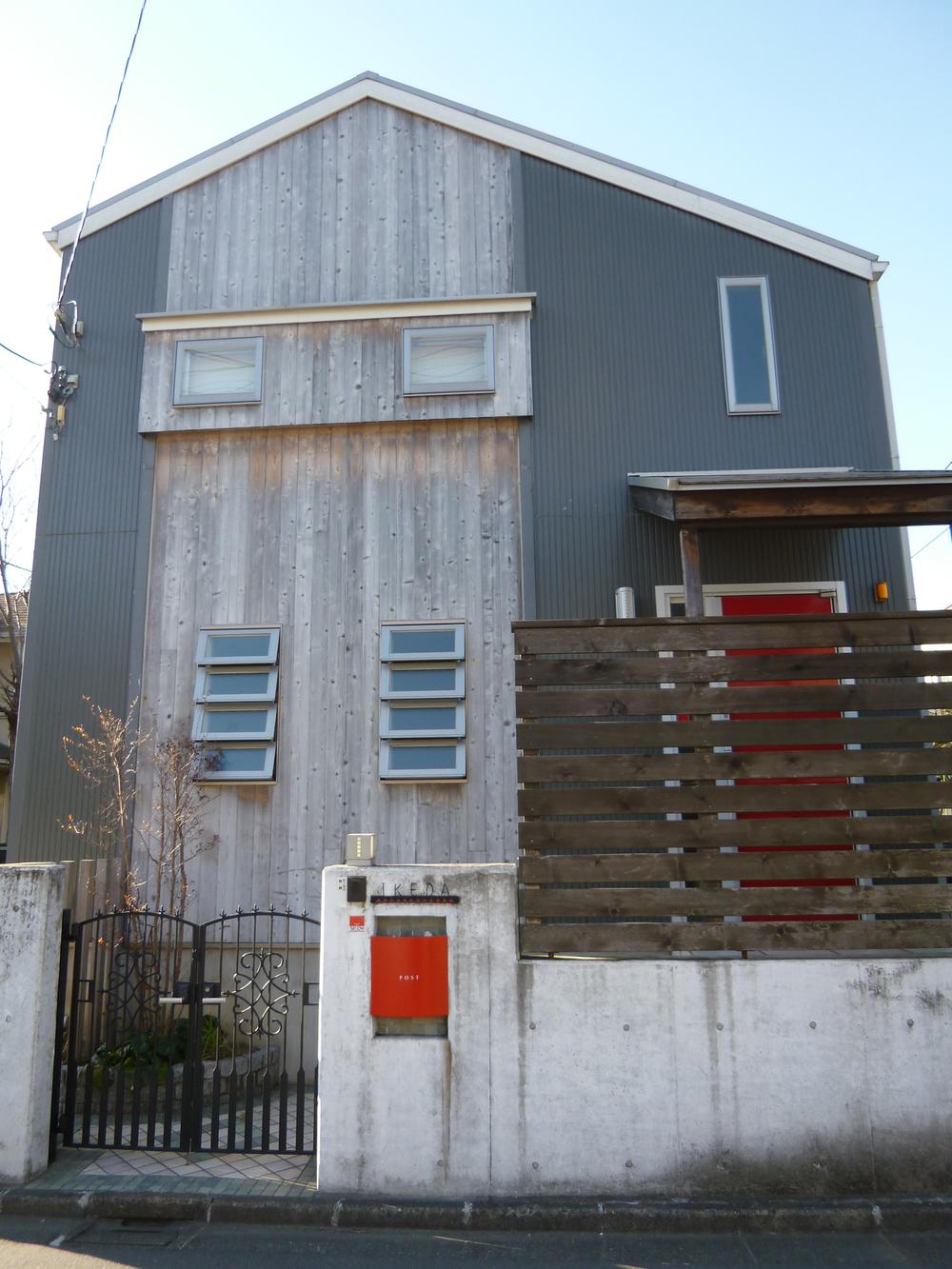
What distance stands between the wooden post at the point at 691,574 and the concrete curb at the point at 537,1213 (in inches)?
150

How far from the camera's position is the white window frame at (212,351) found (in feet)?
30.2

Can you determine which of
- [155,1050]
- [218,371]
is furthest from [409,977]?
[218,371]

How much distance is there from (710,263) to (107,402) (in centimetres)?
608

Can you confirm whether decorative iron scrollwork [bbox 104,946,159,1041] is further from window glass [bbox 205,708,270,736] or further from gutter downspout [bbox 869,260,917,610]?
gutter downspout [bbox 869,260,917,610]

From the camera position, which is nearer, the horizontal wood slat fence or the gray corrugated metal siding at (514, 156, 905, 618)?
the horizontal wood slat fence

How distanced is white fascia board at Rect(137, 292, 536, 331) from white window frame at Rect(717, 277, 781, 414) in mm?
1874

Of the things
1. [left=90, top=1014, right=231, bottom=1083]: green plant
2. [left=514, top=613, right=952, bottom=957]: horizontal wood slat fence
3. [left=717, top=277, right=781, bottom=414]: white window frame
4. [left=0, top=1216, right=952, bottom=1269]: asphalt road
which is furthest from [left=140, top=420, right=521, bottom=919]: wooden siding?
[left=0, top=1216, right=952, bottom=1269]: asphalt road

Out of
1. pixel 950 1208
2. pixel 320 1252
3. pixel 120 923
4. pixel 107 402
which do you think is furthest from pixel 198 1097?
pixel 107 402

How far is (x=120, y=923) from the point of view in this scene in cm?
793

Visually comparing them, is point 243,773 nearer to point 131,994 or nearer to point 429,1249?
point 131,994

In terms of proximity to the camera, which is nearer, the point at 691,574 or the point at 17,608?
the point at 691,574

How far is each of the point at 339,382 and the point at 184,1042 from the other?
19.3 ft

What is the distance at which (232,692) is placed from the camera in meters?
8.69

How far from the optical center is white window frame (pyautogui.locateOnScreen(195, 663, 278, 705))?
338 inches
